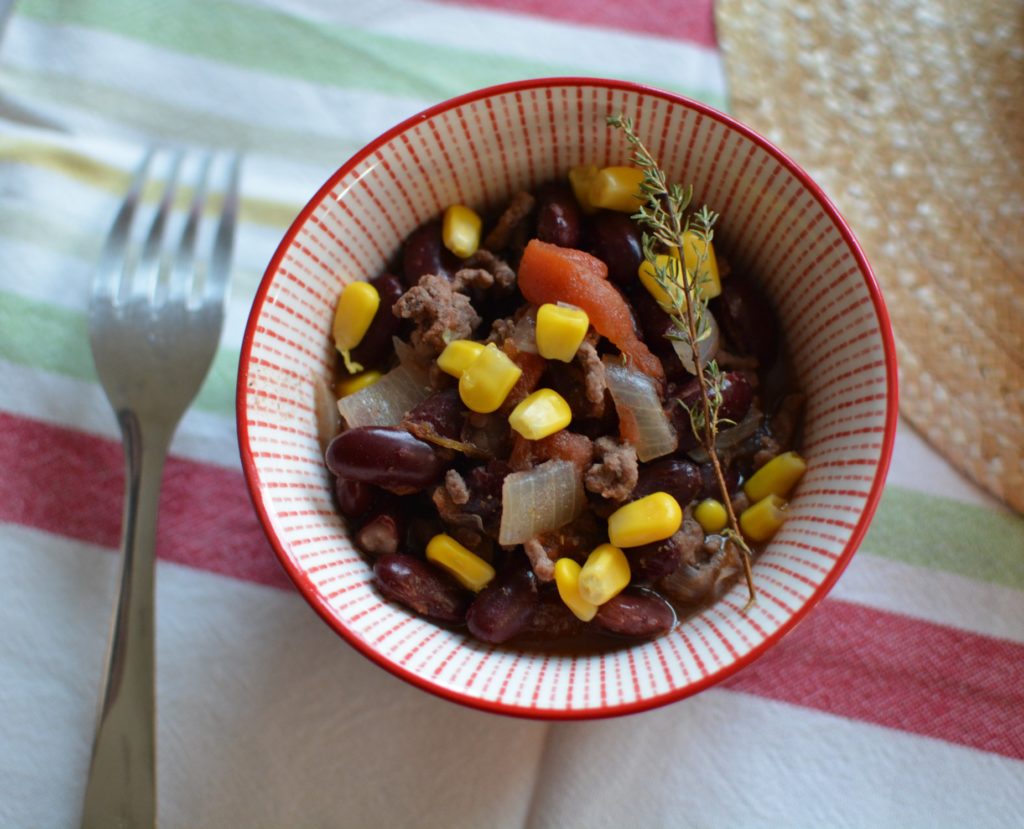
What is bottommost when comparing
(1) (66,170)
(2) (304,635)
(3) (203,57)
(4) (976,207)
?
(2) (304,635)

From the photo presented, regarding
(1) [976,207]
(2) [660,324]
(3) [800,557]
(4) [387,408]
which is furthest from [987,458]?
(4) [387,408]

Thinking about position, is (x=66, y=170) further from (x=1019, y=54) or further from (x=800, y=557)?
(x=1019, y=54)

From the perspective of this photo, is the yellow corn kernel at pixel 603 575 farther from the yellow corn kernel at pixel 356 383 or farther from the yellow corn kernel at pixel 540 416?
the yellow corn kernel at pixel 356 383

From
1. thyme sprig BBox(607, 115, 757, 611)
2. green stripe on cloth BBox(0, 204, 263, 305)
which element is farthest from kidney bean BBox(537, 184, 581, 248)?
green stripe on cloth BBox(0, 204, 263, 305)

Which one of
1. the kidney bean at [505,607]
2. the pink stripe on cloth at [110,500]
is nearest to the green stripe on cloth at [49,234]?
the pink stripe on cloth at [110,500]

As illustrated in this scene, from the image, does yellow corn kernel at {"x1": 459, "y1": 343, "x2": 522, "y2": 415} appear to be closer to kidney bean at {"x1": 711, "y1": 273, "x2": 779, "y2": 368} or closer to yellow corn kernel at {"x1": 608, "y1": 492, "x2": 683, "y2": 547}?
yellow corn kernel at {"x1": 608, "y1": 492, "x2": 683, "y2": 547}

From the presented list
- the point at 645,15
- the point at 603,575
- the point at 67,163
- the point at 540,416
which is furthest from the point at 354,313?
the point at 645,15

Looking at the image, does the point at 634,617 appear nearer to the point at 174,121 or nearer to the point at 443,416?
the point at 443,416

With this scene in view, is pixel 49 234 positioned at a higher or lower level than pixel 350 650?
higher
